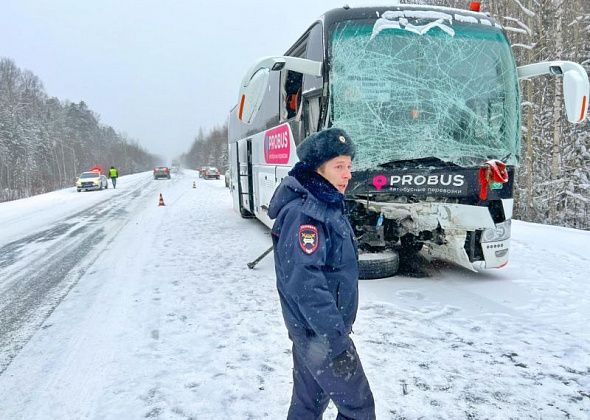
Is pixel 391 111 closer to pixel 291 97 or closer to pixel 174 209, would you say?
pixel 291 97

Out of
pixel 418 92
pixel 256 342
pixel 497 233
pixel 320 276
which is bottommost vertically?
pixel 256 342

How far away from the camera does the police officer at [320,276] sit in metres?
1.85

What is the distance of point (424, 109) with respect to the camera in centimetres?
542

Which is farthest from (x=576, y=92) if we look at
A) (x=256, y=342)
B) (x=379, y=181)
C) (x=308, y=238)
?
(x=308, y=238)

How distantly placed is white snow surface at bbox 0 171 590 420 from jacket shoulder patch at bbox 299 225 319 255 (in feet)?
4.99

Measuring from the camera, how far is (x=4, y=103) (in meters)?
59.8

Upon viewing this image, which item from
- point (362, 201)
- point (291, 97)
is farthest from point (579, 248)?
point (291, 97)

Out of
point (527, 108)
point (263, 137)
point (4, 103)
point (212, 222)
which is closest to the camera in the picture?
point (263, 137)

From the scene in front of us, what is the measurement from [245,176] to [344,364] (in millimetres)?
10574

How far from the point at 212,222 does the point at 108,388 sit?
31.2 ft

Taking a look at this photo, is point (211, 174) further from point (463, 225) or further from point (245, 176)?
point (463, 225)

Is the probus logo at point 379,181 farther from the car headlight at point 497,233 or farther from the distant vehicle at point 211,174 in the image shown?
the distant vehicle at point 211,174

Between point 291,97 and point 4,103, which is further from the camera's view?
point 4,103

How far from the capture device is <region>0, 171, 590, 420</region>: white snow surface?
297cm
